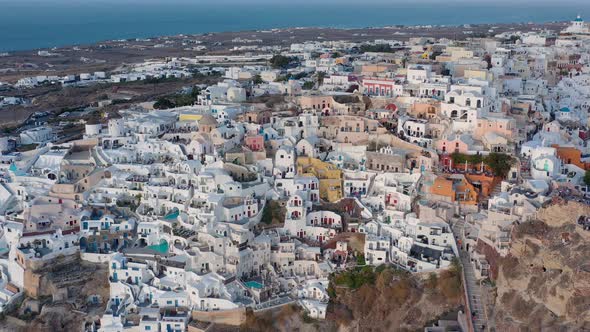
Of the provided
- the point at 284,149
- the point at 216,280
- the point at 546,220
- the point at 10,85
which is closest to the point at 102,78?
the point at 10,85

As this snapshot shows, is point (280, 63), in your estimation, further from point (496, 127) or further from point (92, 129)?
point (496, 127)

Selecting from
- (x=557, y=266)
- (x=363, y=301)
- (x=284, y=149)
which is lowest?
(x=363, y=301)

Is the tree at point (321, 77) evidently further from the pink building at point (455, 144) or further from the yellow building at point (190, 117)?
the pink building at point (455, 144)

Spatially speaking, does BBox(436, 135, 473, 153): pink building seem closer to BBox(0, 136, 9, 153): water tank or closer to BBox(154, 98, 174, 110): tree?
BBox(154, 98, 174, 110): tree

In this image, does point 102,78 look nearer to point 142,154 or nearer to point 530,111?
point 142,154

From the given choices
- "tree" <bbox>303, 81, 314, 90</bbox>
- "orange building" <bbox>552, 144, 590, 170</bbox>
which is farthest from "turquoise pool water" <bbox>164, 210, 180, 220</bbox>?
"tree" <bbox>303, 81, 314, 90</bbox>

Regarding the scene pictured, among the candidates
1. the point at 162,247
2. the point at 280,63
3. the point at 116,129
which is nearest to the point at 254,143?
the point at 162,247
